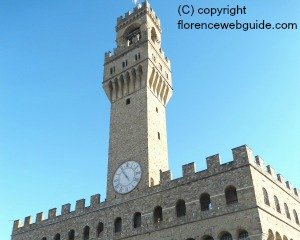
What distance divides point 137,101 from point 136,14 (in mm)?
11813

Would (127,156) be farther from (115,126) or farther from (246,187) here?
(246,187)

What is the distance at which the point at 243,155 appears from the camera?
25.7 m

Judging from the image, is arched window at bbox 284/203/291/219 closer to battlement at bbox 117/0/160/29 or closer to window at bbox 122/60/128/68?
window at bbox 122/60/128/68

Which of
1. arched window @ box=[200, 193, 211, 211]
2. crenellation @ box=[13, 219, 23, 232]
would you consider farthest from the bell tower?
crenellation @ box=[13, 219, 23, 232]

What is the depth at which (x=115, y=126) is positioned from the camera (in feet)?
117

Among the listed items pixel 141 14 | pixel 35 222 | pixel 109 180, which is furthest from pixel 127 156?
pixel 141 14

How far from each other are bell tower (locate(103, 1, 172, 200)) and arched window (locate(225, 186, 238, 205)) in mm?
6867

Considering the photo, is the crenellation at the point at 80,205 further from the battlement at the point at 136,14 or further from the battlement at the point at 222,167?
the battlement at the point at 136,14

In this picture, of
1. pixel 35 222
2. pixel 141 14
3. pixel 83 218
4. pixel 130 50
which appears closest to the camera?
pixel 83 218

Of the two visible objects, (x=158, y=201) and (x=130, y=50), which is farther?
(x=130, y=50)

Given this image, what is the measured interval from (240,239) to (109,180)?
1292 centimetres

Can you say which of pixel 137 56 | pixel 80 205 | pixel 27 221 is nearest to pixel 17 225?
pixel 27 221

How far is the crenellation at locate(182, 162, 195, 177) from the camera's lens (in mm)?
27797

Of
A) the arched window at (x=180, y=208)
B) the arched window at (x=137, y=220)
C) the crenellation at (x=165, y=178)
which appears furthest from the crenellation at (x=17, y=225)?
the arched window at (x=180, y=208)
